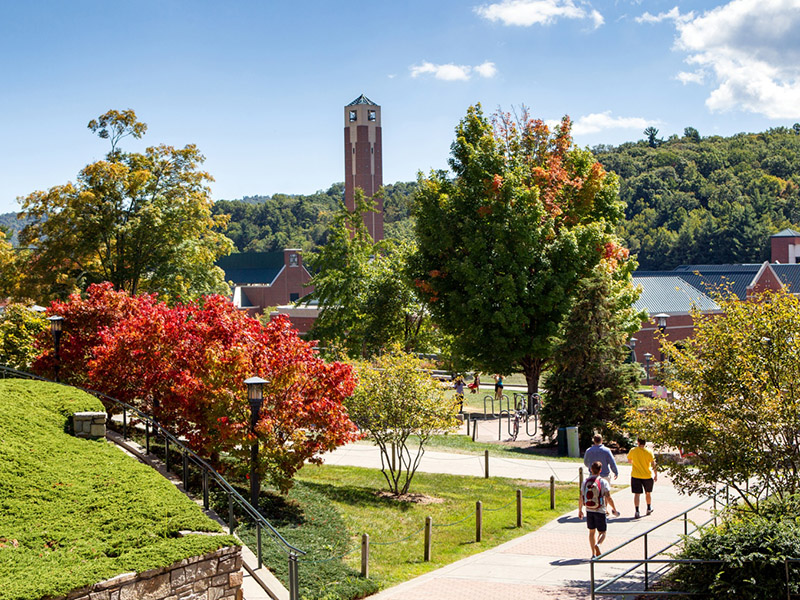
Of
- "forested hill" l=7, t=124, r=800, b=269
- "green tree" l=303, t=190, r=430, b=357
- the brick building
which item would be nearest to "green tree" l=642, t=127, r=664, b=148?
"forested hill" l=7, t=124, r=800, b=269

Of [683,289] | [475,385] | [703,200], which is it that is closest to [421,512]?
[475,385]

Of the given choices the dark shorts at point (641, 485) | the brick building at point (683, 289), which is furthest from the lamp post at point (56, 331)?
the brick building at point (683, 289)

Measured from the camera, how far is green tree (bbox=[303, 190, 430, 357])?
3638cm

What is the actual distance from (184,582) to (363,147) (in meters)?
73.7

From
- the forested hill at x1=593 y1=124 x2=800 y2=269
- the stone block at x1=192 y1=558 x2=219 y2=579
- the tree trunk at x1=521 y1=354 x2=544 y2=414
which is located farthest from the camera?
the forested hill at x1=593 y1=124 x2=800 y2=269

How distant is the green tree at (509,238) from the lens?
27156 mm

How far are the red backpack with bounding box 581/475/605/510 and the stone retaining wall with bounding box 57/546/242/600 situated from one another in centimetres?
558

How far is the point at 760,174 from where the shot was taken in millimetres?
109188

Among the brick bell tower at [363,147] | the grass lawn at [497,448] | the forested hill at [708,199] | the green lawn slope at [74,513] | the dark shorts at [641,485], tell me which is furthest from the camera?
the forested hill at [708,199]

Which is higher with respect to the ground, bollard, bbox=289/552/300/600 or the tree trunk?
the tree trunk

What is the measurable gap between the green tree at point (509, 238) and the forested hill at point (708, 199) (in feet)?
220

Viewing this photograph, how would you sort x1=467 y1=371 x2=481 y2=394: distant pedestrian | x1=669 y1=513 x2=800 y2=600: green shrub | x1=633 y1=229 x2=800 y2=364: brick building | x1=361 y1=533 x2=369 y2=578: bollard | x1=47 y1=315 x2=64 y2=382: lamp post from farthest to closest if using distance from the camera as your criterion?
1. x1=633 y1=229 x2=800 y2=364: brick building
2. x1=467 y1=371 x2=481 y2=394: distant pedestrian
3. x1=47 y1=315 x2=64 y2=382: lamp post
4. x1=361 y1=533 x2=369 y2=578: bollard
5. x1=669 y1=513 x2=800 y2=600: green shrub

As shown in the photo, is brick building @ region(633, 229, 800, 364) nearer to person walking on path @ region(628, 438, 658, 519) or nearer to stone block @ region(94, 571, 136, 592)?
person walking on path @ region(628, 438, 658, 519)

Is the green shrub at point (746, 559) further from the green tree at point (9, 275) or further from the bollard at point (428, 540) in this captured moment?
the green tree at point (9, 275)
